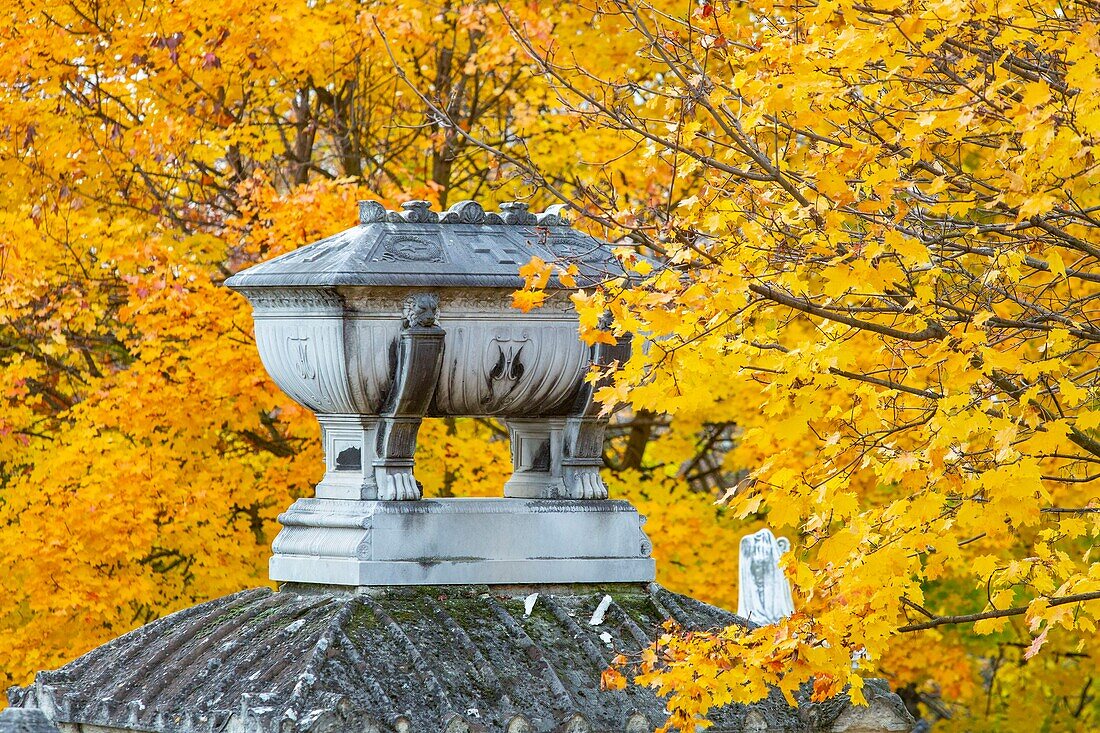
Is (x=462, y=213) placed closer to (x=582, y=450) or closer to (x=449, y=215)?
(x=449, y=215)

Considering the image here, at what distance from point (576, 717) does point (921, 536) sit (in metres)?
1.48

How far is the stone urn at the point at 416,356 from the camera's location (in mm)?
6254

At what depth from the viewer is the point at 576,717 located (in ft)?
19.0

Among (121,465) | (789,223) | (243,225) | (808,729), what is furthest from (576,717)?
(243,225)

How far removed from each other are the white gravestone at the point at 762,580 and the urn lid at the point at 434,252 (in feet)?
7.91

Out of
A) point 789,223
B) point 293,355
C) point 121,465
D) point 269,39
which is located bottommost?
point 121,465

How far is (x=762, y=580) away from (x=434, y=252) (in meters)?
3.12

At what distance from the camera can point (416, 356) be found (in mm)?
6234

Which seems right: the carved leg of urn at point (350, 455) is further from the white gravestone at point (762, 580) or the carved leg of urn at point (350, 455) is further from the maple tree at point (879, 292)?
the white gravestone at point (762, 580)

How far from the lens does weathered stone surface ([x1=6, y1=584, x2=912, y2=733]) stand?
5633 mm

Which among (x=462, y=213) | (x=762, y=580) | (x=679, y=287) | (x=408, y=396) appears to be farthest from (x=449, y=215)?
(x=762, y=580)

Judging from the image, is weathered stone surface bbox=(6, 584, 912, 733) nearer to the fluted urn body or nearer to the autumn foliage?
the autumn foliage

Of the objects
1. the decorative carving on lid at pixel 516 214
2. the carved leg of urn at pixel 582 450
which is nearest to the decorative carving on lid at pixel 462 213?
the decorative carving on lid at pixel 516 214

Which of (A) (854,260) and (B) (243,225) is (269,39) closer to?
(B) (243,225)
